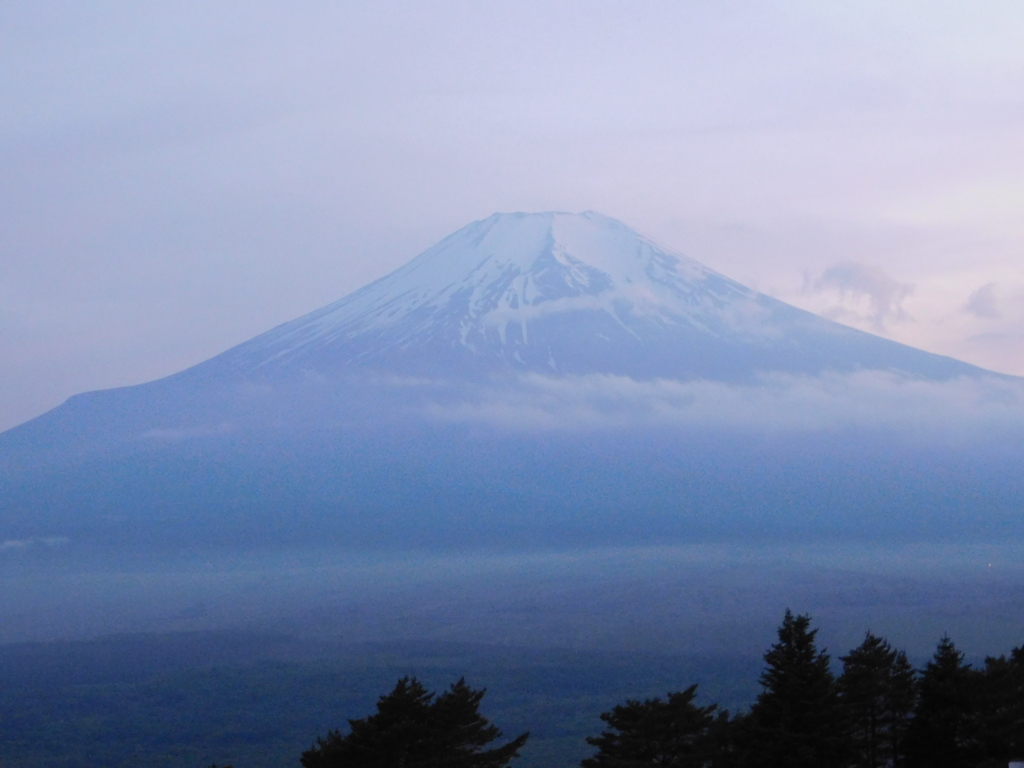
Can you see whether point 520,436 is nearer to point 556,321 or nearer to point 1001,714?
point 556,321

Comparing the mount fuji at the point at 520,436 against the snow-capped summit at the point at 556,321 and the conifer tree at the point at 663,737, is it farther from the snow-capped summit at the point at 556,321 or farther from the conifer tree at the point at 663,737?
the conifer tree at the point at 663,737

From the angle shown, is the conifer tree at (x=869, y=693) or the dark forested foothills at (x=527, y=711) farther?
the conifer tree at (x=869, y=693)

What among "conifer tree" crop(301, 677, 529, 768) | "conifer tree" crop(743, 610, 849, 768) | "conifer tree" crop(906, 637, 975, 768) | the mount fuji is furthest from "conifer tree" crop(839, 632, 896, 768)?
the mount fuji

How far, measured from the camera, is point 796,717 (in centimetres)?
1769

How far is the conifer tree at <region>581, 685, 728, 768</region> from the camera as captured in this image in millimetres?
21766

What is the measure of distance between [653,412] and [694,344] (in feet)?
25.2

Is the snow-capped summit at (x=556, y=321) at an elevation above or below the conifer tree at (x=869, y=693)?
above

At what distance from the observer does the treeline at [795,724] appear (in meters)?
17.8

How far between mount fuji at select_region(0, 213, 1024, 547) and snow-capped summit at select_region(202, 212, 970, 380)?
239mm

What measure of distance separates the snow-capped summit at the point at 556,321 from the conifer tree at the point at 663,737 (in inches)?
3398

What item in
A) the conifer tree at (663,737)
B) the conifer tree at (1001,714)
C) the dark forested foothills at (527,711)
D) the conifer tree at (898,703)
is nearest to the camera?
the conifer tree at (1001,714)

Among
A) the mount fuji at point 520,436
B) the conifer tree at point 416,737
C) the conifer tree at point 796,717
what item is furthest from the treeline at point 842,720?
the mount fuji at point 520,436

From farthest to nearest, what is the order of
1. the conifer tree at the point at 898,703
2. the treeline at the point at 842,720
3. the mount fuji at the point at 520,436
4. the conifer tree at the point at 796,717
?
the mount fuji at the point at 520,436 → the conifer tree at the point at 898,703 → the treeline at the point at 842,720 → the conifer tree at the point at 796,717

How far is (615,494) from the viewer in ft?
371
